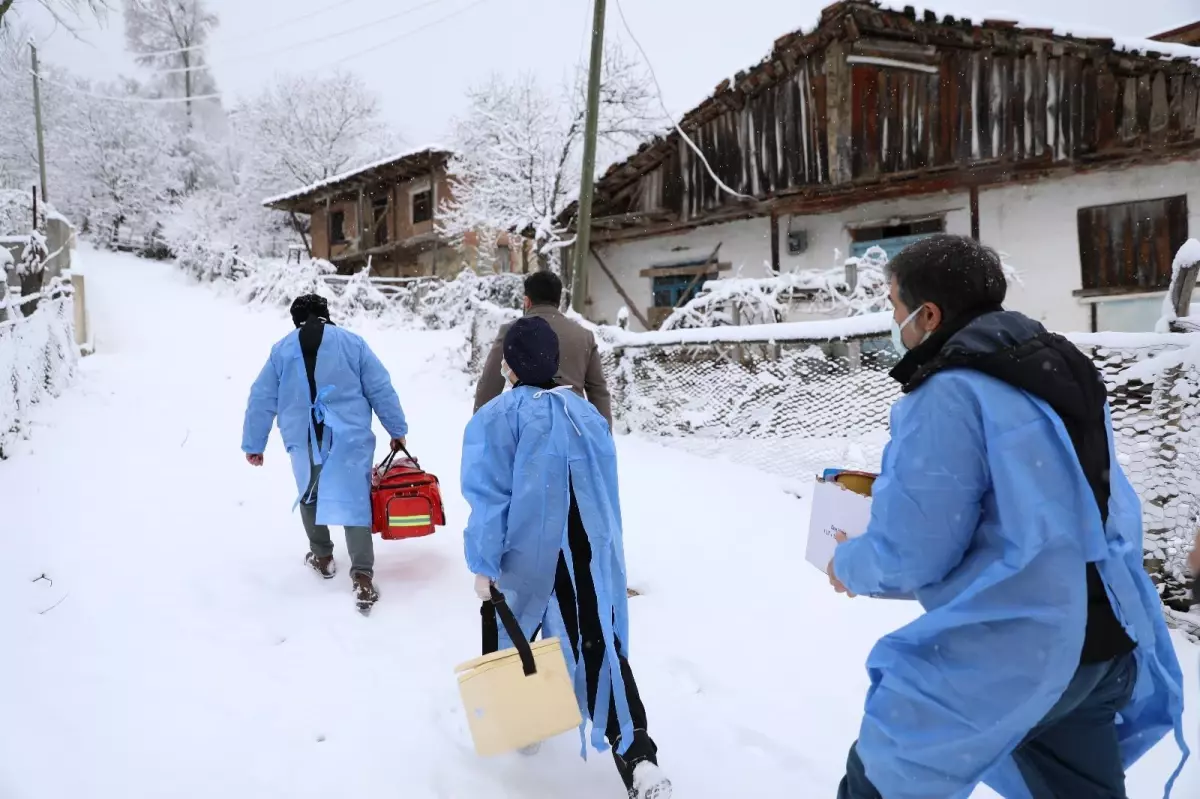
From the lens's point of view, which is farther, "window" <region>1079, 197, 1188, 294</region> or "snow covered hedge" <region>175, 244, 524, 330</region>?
"snow covered hedge" <region>175, 244, 524, 330</region>

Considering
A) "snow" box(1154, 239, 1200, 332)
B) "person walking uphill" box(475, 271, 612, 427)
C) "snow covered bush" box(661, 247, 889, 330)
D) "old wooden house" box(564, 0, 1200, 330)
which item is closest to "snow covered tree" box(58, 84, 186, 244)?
"old wooden house" box(564, 0, 1200, 330)

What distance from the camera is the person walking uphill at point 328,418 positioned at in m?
3.74

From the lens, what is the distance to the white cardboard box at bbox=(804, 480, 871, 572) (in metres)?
1.80

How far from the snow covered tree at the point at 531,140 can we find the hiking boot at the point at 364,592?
12644 mm

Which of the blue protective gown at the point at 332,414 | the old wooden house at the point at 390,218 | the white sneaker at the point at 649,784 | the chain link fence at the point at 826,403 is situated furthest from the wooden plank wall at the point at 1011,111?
the old wooden house at the point at 390,218

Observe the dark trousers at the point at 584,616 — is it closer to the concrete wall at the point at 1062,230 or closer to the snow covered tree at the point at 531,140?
the concrete wall at the point at 1062,230

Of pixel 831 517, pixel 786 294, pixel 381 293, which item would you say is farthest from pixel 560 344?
pixel 381 293

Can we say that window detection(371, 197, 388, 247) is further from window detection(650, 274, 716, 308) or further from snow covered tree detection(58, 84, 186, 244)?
window detection(650, 274, 716, 308)

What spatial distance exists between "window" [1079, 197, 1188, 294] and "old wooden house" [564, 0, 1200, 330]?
2cm

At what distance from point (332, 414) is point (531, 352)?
1.84m

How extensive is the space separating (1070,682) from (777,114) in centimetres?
1206

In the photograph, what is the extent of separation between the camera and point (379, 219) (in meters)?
26.8

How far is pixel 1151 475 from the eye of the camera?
347 centimetres

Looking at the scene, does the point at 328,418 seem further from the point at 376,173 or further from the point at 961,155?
the point at 376,173
